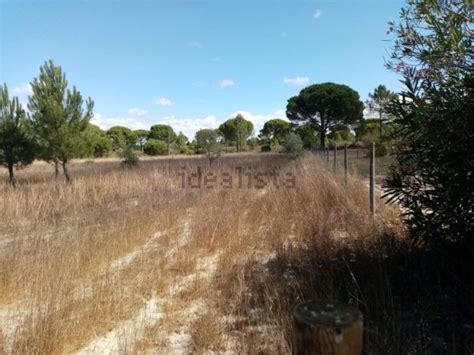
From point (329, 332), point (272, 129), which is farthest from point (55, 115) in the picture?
point (272, 129)

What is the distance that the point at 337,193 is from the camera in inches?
224

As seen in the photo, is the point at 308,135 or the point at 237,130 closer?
the point at 308,135

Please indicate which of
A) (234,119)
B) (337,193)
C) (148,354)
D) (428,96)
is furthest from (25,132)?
(234,119)

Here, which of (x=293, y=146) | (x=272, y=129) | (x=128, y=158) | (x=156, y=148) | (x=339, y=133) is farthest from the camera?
(x=272, y=129)

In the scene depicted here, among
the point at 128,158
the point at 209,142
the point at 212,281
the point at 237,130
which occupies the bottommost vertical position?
the point at 212,281

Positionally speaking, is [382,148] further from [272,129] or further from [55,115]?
[272,129]

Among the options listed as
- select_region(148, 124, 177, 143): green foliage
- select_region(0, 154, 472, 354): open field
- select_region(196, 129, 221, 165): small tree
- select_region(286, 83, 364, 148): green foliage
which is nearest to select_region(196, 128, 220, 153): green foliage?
select_region(196, 129, 221, 165): small tree

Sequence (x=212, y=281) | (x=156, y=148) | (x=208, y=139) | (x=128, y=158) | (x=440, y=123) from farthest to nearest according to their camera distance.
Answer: (x=156, y=148)
(x=208, y=139)
(x=128, y=158)
(x=212, y=281)
(x=440, y=123)

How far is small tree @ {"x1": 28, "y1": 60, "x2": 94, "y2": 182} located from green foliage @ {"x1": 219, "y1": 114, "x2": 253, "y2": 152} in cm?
2639

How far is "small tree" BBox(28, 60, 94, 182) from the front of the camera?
10789 mm

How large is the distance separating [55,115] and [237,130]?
1158 inches

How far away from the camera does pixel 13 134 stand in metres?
11.0

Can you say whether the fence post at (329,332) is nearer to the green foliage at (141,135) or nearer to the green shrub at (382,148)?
the green shrub at (382,148)

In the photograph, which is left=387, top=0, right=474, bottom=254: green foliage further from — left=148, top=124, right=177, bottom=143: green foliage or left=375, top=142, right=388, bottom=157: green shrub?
left=148, top=124, right=177, bottom=143: green foliage
